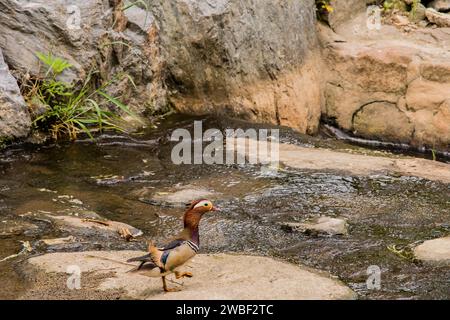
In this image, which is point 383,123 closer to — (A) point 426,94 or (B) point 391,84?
(B) point 391,84

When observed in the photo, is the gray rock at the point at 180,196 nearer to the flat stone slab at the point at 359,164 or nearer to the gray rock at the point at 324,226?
the gray rock at the point at 324,226

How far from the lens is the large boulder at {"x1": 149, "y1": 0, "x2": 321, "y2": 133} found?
23.8 feet

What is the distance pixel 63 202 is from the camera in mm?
4758

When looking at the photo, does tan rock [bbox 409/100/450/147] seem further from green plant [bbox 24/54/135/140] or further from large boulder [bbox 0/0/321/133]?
green plant [bbox 24/54/135/140]

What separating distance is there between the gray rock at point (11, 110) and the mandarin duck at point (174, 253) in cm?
296

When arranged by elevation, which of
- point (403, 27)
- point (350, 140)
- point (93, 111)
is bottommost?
point (350, 140)

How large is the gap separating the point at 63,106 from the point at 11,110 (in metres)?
0.62

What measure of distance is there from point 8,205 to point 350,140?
481cm

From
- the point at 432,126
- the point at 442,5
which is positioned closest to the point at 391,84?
the point at 432,126

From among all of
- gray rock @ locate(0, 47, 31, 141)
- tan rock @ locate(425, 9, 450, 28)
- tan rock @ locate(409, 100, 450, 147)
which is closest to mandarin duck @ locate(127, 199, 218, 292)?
gray rock @ locate(0, 47, 31, 141)

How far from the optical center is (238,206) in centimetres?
479

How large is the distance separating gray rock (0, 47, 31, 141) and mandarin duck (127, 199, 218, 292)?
2.96m

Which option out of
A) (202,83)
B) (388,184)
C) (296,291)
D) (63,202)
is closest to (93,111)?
(202,83)
